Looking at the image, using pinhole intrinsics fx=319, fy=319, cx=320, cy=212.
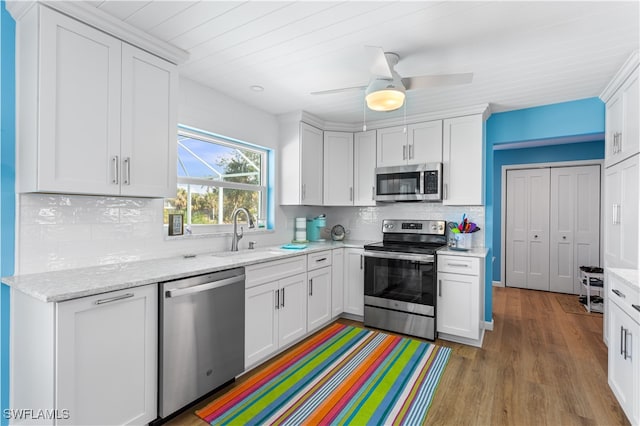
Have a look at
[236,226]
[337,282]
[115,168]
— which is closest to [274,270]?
[236,226]

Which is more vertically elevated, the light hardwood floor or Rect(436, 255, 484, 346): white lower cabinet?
Rect(436, 255, 484, 346): white lower cabinet

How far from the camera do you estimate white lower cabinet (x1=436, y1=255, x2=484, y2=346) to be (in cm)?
304

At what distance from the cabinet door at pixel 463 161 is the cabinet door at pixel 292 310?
6.03 feet

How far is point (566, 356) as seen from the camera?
111 inches

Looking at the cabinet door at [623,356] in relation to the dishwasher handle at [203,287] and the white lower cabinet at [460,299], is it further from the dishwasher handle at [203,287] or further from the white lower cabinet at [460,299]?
the dishwasher handle at [203,287]

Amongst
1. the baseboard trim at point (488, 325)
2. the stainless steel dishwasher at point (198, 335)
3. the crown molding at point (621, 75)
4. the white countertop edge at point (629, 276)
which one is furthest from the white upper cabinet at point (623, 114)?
the stainless steel dishwasher at point (198, 335)

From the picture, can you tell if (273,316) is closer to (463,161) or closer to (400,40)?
(400,40)

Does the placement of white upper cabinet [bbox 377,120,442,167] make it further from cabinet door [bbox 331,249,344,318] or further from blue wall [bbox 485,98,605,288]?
cabinet door [bbox 331,249,344,318]

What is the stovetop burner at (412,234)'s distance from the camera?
12.0ft

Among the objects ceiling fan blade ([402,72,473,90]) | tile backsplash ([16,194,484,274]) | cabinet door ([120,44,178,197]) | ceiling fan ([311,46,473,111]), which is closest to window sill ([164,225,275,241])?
tile backsplash ([16,194,484,274])

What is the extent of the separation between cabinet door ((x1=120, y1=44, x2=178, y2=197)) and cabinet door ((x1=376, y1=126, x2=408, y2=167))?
2416 mm

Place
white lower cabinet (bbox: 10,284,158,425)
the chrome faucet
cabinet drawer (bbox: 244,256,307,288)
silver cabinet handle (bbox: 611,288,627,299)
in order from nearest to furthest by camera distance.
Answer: white lower cabinet (bbox: 10,284,158,425) → silver cabinet handle (bbox: 611,288,627,299) → cabinet drawer (bbox: 244,256,307,288) → the chrome faucet

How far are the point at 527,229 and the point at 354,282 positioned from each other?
11.5 feet

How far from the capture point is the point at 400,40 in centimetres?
206
